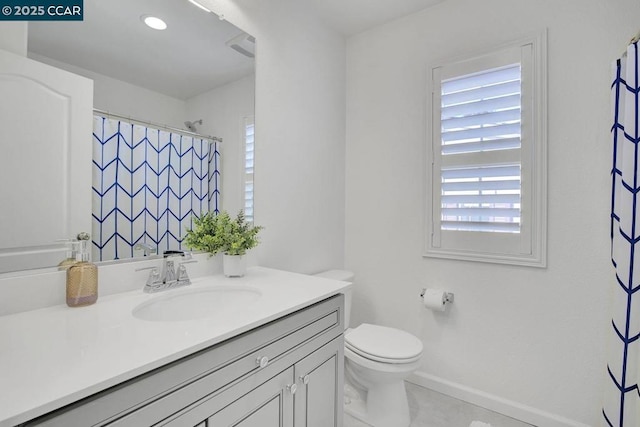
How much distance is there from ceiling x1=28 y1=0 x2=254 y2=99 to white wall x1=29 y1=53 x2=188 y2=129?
2cm

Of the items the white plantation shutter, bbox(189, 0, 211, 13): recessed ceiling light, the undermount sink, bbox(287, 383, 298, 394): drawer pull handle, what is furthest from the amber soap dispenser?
the white plantation shutter

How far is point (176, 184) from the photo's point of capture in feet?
4.49

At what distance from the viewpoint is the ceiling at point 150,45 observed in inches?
41.6

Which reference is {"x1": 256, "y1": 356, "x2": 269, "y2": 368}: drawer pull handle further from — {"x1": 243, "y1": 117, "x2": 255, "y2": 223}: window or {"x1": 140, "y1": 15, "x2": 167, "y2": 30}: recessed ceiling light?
{"x1": 140, "y1": 15, "x2": 167, "y2": 30}: recessed ceiling light

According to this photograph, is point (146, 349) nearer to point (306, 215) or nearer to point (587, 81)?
point (306, 215)

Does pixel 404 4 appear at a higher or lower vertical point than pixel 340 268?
higher

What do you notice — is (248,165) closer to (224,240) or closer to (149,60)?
(224,240)

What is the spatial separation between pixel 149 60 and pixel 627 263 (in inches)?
83.0

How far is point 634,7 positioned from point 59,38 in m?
2.52

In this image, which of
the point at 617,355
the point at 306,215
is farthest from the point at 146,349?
the point at 617,355

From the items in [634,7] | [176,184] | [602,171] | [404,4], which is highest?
[404,4]

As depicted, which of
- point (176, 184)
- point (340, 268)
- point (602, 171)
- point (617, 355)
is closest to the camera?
point (617, 355)

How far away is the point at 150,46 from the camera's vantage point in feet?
4.23

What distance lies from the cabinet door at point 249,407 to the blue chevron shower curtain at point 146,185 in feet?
2.31
